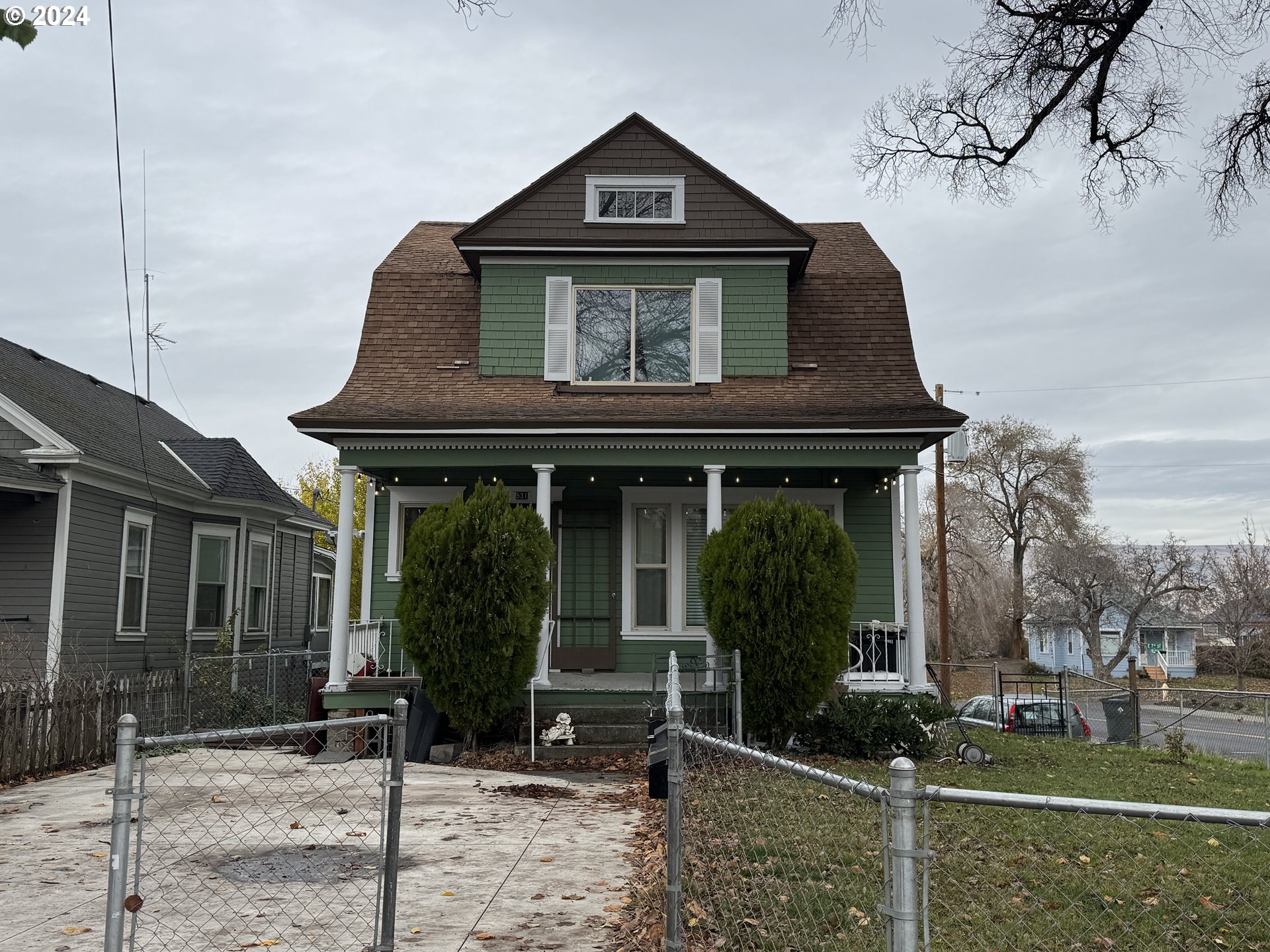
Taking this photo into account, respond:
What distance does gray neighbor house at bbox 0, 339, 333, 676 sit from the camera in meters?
14.6

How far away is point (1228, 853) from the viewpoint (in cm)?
690

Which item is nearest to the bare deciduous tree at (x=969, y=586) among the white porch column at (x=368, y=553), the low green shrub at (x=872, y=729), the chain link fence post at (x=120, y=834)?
the white porch column at (x=368, y=553)

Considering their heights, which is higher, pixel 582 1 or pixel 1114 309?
pixel 1114 309

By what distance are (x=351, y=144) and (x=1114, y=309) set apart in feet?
76.9

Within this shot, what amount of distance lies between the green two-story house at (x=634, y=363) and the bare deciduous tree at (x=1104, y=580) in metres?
32.8

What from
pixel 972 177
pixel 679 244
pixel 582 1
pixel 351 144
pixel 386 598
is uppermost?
pixel 351 144

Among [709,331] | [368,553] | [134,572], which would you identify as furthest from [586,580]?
[134,572]

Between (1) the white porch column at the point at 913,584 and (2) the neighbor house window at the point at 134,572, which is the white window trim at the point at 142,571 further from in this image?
(1) the white porch column at the point at 913,584

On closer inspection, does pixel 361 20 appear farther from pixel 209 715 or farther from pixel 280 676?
pixel 280 676

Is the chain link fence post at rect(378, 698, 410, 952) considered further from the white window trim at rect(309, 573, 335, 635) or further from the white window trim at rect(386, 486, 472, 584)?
the white window trim at rect(309, 573, 335, 635)

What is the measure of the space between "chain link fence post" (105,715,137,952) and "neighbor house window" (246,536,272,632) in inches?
675

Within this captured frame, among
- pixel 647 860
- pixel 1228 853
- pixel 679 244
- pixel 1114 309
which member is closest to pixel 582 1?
pixel 647 860

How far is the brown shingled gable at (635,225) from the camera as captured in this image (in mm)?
14875

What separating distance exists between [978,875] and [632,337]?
1017cm
